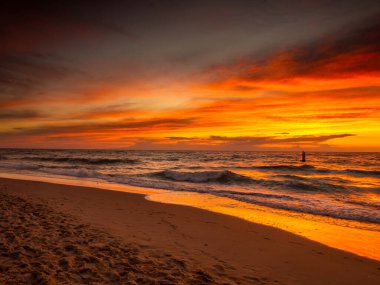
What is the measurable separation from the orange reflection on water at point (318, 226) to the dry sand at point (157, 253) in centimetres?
59

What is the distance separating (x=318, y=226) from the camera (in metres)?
8.94

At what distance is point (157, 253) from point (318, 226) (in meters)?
5.83

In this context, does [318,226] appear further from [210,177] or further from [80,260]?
[210,177]

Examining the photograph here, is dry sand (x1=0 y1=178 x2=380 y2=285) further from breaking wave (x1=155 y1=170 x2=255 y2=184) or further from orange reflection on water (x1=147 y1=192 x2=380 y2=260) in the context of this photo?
breaking wave (x1=155 y1=170 x2=255 y2=184)

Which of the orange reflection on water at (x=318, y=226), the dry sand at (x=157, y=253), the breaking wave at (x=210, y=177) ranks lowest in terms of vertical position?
the breaking wave at (x=210, y=177)

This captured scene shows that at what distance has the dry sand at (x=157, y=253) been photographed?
4.55 meters

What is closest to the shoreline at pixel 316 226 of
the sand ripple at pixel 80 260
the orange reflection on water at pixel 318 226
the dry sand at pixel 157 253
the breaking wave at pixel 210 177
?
the orange reflection on water at pixel 318 226

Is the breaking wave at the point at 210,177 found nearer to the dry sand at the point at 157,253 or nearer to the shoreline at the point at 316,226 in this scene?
the shoreline at the point at 316,226

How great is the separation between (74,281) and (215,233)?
168 inches

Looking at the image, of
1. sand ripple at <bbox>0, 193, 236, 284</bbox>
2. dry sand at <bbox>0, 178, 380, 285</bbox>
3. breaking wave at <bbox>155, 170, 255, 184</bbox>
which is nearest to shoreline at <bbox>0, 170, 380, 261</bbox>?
dry sand at <bbox>0, 178, 380, 285</bbox>

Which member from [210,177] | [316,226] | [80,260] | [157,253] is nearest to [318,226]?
[316,226]

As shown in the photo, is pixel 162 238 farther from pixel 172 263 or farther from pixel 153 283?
pixel 153 283

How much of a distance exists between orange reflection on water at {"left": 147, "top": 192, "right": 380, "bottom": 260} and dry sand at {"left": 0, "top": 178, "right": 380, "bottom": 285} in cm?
59

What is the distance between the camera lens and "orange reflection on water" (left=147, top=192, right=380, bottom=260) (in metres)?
7.11
